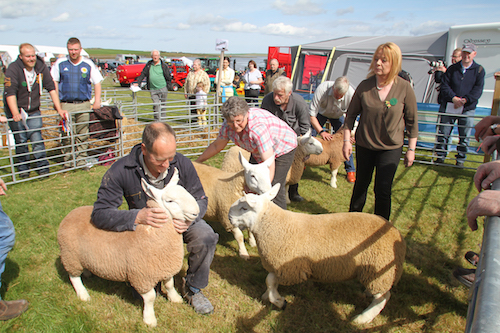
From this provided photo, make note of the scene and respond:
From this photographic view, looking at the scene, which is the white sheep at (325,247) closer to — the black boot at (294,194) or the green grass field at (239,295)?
the green grass field at (239,295)

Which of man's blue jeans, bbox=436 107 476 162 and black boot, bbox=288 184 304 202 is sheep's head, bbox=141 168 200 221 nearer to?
black boot, bbox=288 184 304 202

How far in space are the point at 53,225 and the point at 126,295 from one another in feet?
5.76

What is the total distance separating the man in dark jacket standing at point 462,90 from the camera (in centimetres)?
614

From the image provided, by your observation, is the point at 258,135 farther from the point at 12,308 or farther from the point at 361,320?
the point at 12,308

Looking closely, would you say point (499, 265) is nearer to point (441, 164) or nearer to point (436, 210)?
point (436, 210)

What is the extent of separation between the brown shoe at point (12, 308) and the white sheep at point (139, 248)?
475 mm

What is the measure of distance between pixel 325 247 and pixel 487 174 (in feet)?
4.29

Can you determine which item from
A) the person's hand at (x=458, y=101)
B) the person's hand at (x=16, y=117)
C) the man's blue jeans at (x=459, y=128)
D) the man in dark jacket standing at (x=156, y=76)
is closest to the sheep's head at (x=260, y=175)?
the person's hand at (x=16, y=117)

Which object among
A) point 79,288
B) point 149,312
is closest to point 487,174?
point 149,312

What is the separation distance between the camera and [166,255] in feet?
7.69

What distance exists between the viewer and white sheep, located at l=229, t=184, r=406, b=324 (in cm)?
241

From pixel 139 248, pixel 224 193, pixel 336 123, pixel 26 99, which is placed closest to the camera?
pixel 139 248

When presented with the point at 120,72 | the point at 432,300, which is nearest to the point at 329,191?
the point at 432,300

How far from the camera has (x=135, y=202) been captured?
2529 millimetres
